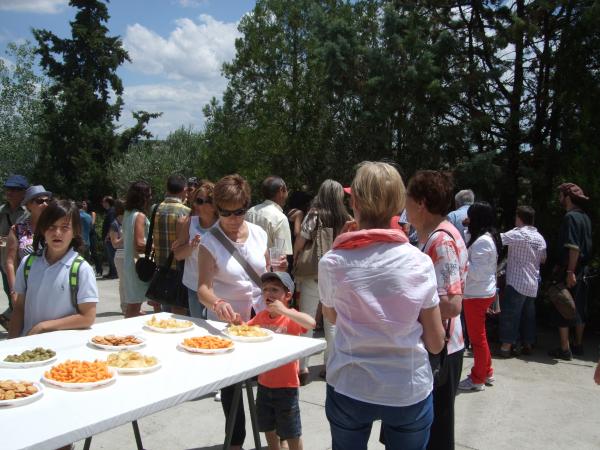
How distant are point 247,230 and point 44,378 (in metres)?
1.58

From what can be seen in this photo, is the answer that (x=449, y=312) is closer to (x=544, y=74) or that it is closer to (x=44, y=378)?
(x=44, y=378)

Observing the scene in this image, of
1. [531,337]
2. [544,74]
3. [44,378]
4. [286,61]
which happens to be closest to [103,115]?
[286,61]

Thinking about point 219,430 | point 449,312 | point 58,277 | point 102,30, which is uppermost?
point 102,30

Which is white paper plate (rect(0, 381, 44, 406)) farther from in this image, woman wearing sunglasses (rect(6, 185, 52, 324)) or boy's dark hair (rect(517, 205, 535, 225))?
Answer: boy's dark hair (rect(517, 205, 535, 225))

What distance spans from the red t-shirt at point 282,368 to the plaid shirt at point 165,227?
2.05 metres

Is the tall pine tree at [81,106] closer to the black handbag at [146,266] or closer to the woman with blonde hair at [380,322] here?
the black handbag at [146,266]

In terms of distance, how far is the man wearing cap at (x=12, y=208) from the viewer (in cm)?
582

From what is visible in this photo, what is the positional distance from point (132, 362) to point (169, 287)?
8.52ft

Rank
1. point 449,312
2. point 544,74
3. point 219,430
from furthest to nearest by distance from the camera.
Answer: point 544,74 → point 219,430 → point 449,312

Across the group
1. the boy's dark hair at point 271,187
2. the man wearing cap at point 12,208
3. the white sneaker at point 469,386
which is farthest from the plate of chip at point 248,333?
the man wearing cap at point 12,208

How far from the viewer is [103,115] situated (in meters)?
30.7

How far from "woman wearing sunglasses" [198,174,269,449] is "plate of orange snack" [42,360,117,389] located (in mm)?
907

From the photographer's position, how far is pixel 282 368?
3.16m

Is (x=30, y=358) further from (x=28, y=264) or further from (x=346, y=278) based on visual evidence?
(x=346, y=278)
